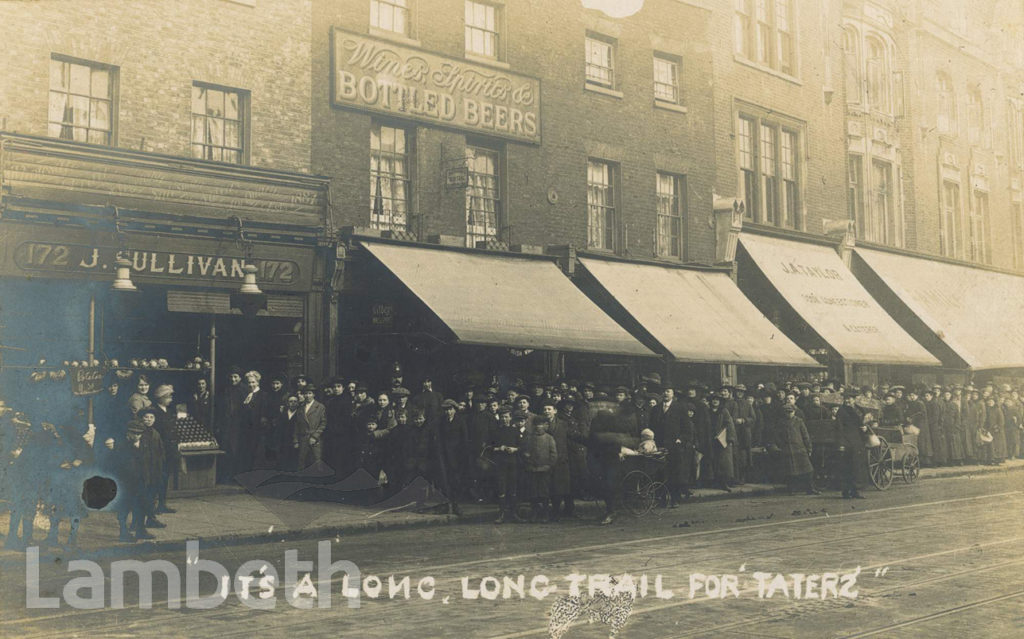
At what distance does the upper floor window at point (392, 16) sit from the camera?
61.0ft

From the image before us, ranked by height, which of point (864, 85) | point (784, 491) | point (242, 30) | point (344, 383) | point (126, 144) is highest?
point (864, 85)

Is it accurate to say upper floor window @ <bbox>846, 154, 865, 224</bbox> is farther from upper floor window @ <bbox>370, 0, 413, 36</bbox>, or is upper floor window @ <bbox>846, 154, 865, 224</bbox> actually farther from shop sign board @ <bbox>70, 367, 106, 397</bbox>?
shop sign board @ <bbox>70, 367, 106, 397</bbox>

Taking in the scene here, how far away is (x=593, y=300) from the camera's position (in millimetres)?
21047

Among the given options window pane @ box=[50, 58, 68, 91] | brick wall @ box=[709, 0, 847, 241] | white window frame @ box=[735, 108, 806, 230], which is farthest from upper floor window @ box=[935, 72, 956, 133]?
window pane @ box=[50, 58, 68, 91]

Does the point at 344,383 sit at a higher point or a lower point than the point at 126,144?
lower

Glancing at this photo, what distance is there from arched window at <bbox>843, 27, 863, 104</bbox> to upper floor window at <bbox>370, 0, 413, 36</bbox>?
44.3ft

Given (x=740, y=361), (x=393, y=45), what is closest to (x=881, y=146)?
(x=740, y=361)

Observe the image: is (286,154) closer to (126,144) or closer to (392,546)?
(126,144)

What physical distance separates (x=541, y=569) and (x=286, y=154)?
9756 millimetres

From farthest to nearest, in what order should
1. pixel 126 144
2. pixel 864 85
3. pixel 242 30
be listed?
pixel 864 85 < pixel 242 30 < pixel 126 144

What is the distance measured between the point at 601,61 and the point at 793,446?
9.18 metres

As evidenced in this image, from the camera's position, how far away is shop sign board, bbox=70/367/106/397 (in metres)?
14.2

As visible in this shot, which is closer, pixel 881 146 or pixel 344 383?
pixel 344 383
